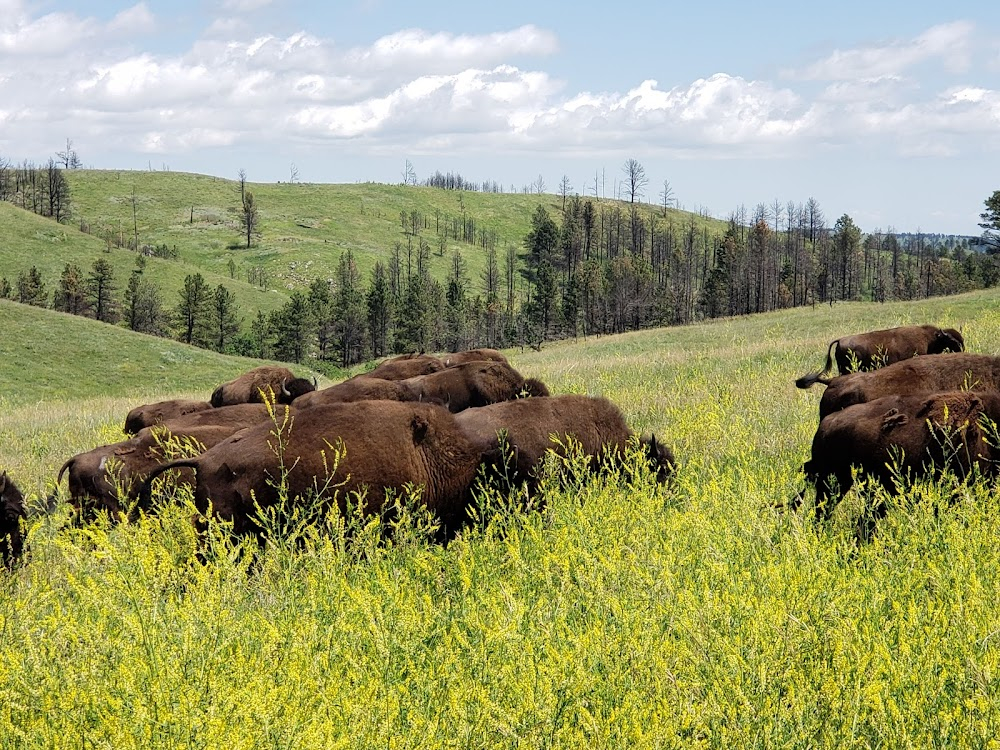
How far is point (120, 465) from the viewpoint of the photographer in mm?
7922

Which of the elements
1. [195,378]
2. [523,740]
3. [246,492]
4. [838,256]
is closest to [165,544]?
[246,492]

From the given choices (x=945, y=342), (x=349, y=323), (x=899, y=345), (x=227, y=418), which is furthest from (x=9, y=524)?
(x=349, y=323)

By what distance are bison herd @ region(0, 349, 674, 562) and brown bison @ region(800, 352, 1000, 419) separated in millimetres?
2178

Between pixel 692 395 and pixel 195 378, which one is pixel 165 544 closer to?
pixel 692 395

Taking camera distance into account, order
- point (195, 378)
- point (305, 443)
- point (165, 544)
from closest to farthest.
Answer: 1. point (165, 544)
2. point (305, 443)
3. point (195, 378)

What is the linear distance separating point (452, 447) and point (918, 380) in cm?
523

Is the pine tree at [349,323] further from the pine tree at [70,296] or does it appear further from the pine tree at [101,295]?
the pine tree at [70,296]

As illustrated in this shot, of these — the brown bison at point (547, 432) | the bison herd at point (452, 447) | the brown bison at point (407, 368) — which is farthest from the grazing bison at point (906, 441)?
the brown bison at point (407, 368)

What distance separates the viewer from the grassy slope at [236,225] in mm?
147625

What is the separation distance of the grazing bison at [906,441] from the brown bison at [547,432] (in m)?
1.50

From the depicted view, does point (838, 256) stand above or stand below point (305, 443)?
above

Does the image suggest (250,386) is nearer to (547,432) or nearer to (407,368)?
(407,368)

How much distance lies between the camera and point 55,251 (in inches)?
4331

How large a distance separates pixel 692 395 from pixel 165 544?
9.21 m
